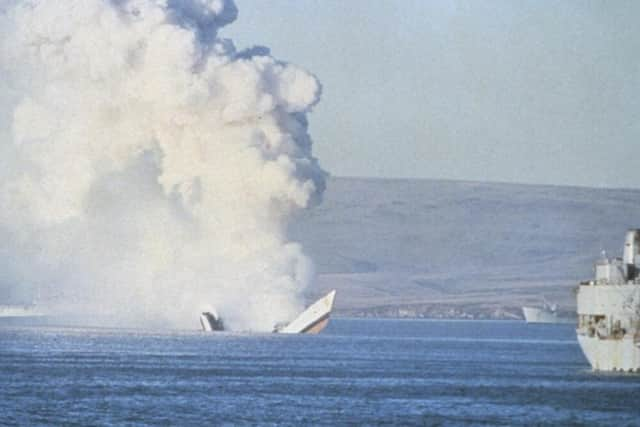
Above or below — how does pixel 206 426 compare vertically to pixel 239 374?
below

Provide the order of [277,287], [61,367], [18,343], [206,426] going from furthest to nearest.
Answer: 1. [277,287]
2. [18,343]
3. [61,367]
4. [206,426]

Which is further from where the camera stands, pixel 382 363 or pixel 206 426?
pixel 382 363

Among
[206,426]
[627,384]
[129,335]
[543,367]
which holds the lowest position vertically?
[206,426]

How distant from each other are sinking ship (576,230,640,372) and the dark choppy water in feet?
4.86

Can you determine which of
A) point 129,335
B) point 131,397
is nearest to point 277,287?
point 129,335

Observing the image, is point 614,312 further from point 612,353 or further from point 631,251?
point 631,251

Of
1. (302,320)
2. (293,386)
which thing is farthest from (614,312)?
(302,320)

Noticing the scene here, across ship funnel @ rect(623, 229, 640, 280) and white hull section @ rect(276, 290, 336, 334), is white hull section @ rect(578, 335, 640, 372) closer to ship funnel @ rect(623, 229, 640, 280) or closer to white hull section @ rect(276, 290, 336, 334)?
ship funnel @ rect(623, 229, 640, 280)

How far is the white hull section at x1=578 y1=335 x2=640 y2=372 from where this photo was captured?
11300 centimetres

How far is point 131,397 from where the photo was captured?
10200cm

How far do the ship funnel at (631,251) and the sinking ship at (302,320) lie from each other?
249 ft

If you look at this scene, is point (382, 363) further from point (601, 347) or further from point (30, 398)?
point (30, 398)

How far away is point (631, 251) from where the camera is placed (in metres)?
117

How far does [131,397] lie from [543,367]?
45408 millimetres
